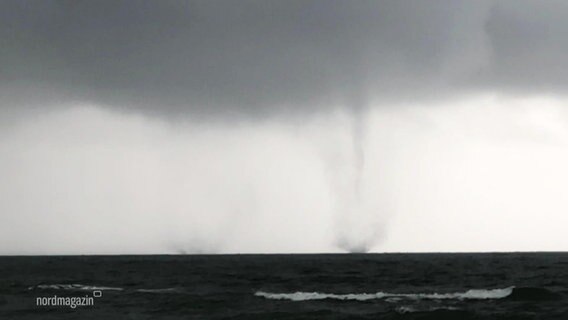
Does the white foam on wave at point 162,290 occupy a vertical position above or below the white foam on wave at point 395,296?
above

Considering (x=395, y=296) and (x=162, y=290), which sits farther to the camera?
(x=162, y=290)

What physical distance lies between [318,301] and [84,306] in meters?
16.1

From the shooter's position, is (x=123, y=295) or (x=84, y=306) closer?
(x=84, y=306)

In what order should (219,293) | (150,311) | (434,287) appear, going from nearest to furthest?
(150,311) < (219,293) < (434,287)

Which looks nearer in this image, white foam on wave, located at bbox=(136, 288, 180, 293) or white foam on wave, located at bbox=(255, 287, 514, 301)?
white foam on wave, located at bbox=(255, 287, 514, 301)

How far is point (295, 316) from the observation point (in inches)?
1634

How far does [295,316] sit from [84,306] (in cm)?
1481

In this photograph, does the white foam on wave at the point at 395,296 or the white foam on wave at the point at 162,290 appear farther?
the white foam on wave at the point at 162,290

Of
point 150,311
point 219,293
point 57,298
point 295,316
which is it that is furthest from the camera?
point 219,293

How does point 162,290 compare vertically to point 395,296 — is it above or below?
above

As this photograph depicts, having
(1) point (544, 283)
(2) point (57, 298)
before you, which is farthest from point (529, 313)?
(2) point (57, 298)

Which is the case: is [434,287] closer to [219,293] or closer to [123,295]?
[219,293]

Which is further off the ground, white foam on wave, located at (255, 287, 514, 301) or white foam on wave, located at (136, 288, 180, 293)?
white foam on wave, located at (136, 288, 180, 293)

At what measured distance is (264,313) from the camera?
43125mm
